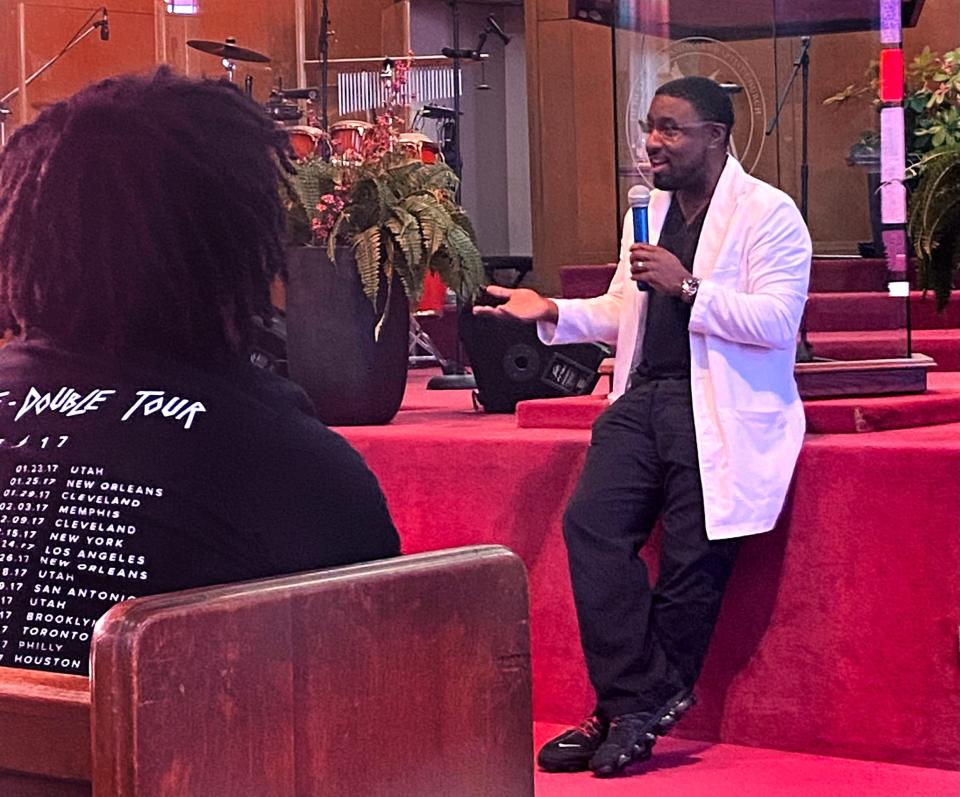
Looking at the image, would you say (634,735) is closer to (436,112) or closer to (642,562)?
(642,562)

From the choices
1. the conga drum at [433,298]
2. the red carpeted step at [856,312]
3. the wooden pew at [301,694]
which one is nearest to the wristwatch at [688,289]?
the red carpeted step at [856,312]

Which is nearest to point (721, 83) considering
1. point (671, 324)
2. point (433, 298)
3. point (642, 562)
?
point (671, 324)

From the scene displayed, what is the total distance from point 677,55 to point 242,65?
5.53 metres

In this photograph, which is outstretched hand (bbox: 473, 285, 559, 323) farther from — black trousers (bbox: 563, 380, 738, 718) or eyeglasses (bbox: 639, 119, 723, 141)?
eyeglasses (bbox: 639, 119, 723, 141)

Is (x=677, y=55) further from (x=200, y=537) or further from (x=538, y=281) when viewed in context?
(x=538, y=281)

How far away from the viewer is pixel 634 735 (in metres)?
3.08

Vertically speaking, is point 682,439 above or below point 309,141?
below

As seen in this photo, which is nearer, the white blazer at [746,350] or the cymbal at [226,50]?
the white blazer at [746,350]

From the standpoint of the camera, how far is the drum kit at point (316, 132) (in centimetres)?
448

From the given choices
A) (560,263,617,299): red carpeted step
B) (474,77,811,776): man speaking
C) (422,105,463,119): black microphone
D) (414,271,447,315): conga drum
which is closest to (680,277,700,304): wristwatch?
(474,77,811,776): man speaking

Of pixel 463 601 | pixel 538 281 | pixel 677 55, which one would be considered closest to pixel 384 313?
pixel 677 55

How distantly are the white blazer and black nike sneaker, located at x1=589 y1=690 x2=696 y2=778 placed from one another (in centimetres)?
34

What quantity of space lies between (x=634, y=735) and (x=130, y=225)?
1.85 meters

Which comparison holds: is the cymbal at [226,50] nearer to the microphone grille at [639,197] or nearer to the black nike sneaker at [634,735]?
the microphone grille at [639,197]
